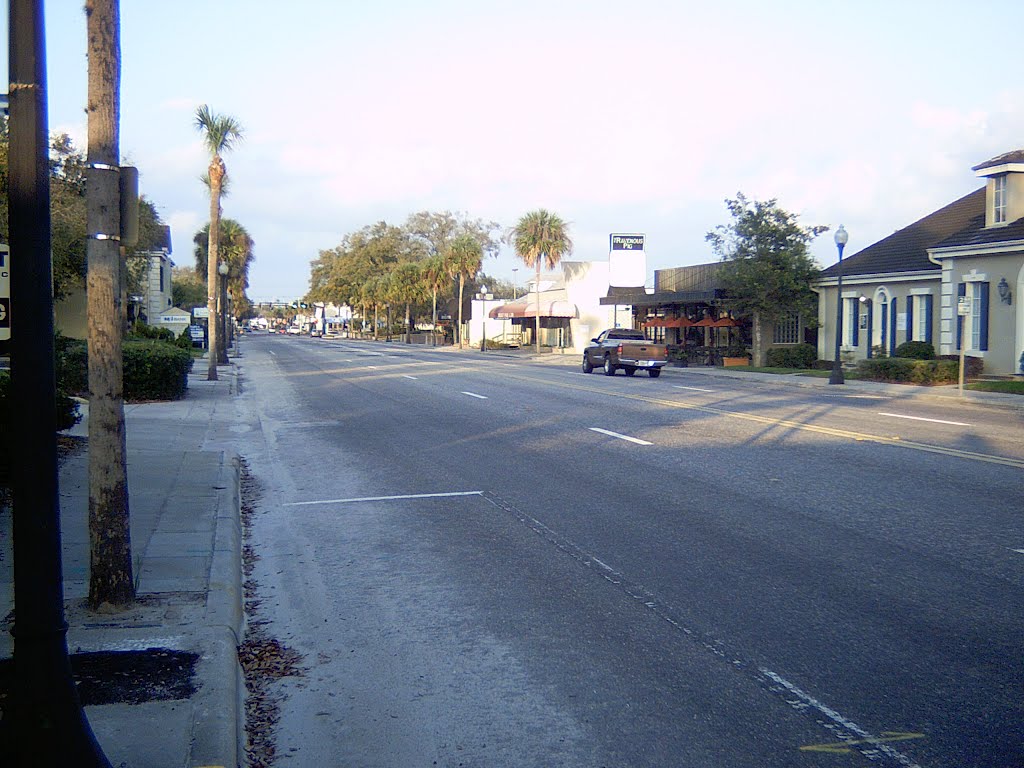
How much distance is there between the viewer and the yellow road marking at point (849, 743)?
177 inches

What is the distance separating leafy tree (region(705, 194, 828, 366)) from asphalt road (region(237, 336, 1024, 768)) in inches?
1030

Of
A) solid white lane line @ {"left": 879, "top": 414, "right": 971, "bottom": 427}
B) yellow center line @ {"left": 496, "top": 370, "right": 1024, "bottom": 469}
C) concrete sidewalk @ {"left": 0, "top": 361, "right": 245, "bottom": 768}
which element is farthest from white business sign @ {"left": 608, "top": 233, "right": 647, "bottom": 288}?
concrete sidewalk @ {"left": 0, "top": 361, "right": 245, "bottom": 768}

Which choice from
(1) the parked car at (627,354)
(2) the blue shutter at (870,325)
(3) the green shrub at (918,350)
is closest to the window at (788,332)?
(2) the blue shutter at (870,325)

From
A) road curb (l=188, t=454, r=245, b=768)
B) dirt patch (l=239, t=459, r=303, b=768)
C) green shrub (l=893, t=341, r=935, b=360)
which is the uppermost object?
green shrub (l=893, t=341, r=935, b=360)

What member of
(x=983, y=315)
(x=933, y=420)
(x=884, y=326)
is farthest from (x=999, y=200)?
(x=933, y=420)

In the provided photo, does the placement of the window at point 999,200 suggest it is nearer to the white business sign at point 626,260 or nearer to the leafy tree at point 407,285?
the white business sign at point 626,260

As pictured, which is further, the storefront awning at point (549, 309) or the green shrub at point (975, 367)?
the storefront awning at point (549, 309)

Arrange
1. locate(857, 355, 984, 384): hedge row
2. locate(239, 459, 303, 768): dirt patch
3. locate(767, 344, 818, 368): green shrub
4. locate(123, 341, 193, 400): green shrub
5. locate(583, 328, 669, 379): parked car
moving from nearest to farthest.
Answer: locate(239, 459, 303, 768): dirt patch → locate(123, 341, 193, 400): green shrub → locate(857, 355, 984, 384): hedge row → locate(583, 328, 669, 379): parked car → locate(767, 344, 818, 368): green shrub

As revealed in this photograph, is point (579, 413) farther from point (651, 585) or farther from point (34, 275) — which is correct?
point (34, 275)

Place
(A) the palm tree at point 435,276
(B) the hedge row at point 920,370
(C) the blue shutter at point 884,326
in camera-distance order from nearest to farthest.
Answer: (B) the hedge row at point 920,370
(C) the blue shutter at point 884,326
(A) the palm tree at point 435,276

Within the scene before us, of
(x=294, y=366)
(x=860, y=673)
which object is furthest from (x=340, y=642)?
(x=294, y=366)

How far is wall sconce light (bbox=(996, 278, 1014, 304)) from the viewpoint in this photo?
30.9 m

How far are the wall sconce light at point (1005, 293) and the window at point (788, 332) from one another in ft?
42.3

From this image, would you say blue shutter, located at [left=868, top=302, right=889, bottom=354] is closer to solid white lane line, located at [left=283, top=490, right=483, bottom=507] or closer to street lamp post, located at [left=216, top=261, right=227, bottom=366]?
street lamp post, located at [left=216, top=261, right=227, bottom=366]
